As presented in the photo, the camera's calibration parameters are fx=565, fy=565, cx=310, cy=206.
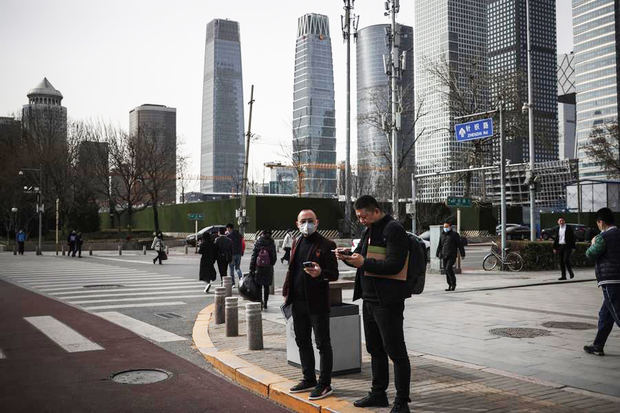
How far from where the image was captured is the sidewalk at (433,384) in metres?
5.07

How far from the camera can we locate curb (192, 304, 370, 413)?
519cm

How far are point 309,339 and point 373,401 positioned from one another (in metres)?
1.01

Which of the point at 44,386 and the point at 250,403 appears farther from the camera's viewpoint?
the point at 44,386

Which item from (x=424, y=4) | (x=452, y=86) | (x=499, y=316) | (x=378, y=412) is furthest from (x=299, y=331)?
(x=424, y=4)

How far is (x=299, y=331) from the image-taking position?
5770 millimetres

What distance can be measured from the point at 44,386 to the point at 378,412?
12.2 ft

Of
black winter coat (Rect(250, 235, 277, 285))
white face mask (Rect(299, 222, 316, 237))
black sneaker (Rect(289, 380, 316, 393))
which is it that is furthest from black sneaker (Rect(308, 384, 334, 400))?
black winter coat (Rect(250, 235, 277, 285))

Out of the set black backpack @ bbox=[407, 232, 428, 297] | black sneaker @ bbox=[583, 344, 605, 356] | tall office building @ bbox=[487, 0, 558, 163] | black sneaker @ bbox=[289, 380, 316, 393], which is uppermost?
tall office building @ bbox=[487, 0, 558, 163]

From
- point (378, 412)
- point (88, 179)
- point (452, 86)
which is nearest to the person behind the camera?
point (378, 412)

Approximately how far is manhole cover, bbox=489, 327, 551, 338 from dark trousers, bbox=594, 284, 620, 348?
1.38 meters

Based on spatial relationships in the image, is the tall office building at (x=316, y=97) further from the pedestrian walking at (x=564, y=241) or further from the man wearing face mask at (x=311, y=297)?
the man wearing face mask at (x=311, y=297)

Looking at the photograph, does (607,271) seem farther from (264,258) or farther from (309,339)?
(264,258)

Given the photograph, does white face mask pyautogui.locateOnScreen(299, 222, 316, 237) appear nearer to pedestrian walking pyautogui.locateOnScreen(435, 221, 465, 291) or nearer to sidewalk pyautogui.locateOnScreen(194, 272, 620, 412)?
sidewalk pyautogui.locateOnScreen(194, 272, 620, 412)

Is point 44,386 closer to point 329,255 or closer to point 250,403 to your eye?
point 250,403
